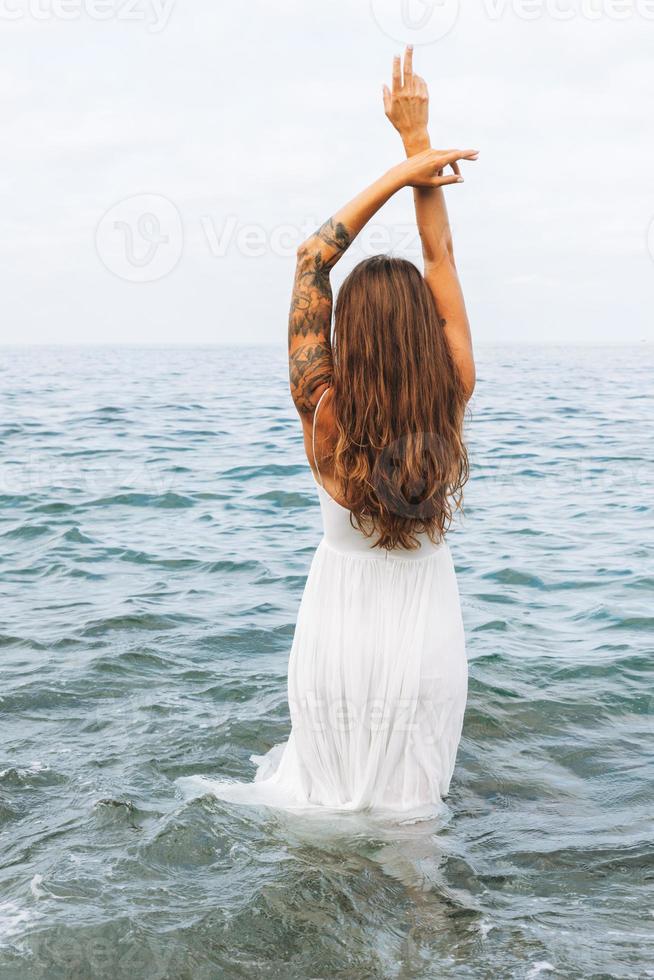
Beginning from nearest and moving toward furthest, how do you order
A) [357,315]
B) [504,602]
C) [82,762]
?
1. [357,315]
2. [82,762]
3. [504,602]

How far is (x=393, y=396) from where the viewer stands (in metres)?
3.21

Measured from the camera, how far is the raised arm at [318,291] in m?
3.26

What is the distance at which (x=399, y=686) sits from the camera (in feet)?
11.9

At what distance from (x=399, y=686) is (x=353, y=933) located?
0.83 meters

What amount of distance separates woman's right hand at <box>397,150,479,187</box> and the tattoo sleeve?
0.87 ft

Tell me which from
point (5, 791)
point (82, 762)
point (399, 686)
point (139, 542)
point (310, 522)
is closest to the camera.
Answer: point (399, 686)

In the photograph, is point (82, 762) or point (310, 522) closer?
point (82, 762)

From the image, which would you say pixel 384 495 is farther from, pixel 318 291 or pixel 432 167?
pixel 432 167

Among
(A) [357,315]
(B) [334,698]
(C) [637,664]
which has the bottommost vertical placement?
(C) [637,664]

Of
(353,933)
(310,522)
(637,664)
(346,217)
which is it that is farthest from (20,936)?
(310,522)

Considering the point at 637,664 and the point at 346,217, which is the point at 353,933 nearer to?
the point at 346,217

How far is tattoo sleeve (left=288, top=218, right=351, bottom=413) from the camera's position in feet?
10.7

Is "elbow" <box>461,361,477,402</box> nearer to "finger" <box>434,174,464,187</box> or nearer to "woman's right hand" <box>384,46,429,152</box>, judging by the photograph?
"finger" <box>434,174,464,187</box>

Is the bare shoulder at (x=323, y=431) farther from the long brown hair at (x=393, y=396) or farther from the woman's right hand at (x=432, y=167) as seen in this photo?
the woman's right hand at (x=432, y=167)
